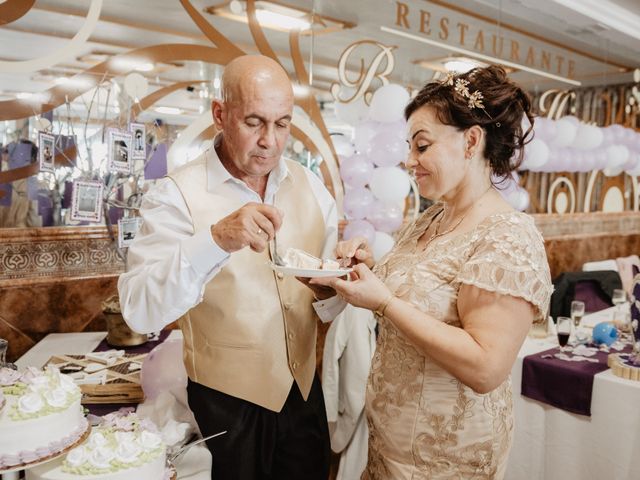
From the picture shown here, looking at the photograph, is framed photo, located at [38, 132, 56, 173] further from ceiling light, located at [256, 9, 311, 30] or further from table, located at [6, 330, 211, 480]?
ceiling light, located at [256, 9, 311, 30]

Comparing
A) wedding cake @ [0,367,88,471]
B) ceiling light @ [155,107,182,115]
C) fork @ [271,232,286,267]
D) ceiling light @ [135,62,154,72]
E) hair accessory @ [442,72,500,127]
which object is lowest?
wedding cake @ [0,367,88,471]

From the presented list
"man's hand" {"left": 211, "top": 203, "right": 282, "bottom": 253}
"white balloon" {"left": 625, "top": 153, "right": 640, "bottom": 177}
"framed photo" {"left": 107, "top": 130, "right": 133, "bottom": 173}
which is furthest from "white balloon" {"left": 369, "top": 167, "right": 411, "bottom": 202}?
"white balloon" {"left": 625, "top": 153, "right": 640, "bottom": 177}

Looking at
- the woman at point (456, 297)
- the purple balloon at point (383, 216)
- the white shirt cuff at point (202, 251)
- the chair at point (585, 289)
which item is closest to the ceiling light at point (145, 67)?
the purple balloon at point (383, 216)

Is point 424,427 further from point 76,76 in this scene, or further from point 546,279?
point 76,76

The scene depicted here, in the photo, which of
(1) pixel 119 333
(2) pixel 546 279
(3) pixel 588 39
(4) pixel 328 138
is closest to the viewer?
(2) pixel 546 279

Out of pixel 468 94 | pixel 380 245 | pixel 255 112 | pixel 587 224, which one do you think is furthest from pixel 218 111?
pixel 587 224

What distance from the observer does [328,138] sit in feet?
12.9

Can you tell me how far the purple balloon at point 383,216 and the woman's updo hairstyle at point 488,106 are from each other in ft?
6.65

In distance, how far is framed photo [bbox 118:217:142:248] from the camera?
2627 mm

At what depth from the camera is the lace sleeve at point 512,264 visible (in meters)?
1.45

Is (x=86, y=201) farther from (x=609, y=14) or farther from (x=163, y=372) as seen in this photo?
(x=609, y=14)

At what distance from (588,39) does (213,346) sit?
6.20 metres

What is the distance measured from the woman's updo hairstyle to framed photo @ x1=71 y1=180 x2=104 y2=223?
171 centimetres

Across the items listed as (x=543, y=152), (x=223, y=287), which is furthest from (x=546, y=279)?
(x=543, y=152)
